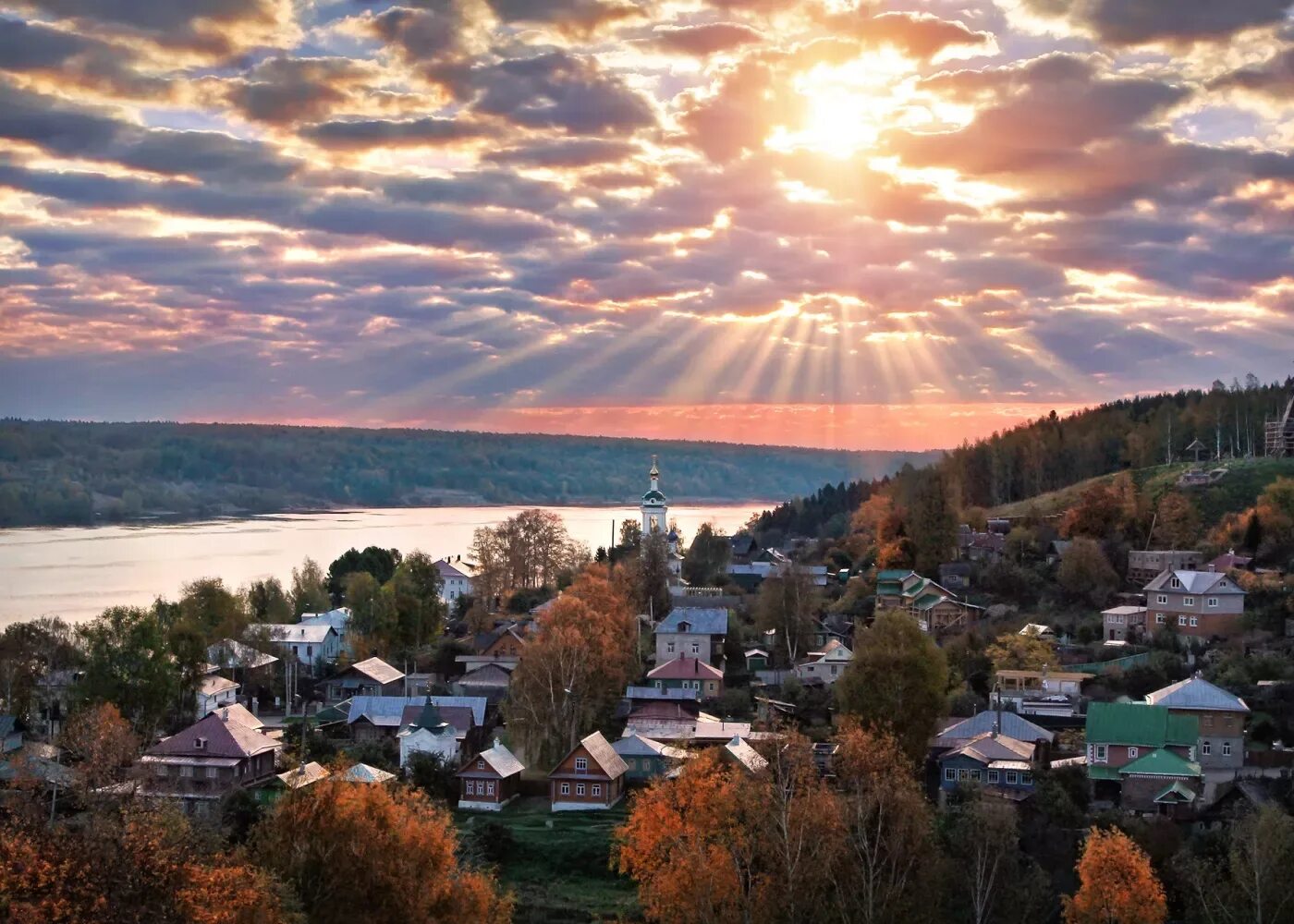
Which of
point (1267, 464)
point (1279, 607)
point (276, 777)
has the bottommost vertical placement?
A: point (276, 777)

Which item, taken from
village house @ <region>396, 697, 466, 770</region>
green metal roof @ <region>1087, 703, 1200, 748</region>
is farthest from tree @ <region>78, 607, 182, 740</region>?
green metal roof @ <region>1087, 703, 1200, 748</region>

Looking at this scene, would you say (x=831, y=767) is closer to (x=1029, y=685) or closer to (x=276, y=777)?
(x=1029, y=685)

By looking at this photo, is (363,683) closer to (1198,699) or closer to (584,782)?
(584,782)

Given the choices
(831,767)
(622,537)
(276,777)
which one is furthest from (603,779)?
(622,537)

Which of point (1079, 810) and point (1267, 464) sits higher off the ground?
point (1267, 464)

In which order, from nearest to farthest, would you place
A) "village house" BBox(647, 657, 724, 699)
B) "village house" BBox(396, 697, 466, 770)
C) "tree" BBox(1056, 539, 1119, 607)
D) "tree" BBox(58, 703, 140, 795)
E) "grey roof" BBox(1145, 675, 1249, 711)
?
1. "tree" BBox(58, 703, 140, 795)
2. "grey roof" BBox(1145, 675, 1249, 711)
3. "village house" BBox(396, 697, 466, 770)
4. "village house" BBox(647, 657, 724, 699)
5. "tree" BBox(1056, 539, 1119, 607)

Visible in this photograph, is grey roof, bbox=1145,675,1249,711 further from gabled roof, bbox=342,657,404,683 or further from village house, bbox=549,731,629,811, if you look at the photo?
gabled roof, bbox=342,657,404,683
